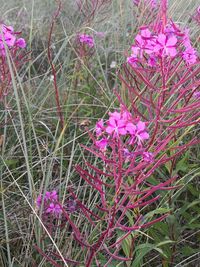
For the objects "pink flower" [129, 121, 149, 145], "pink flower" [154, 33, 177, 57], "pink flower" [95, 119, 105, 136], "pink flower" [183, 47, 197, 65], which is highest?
"pink flower" [154, 33, 177, 57]

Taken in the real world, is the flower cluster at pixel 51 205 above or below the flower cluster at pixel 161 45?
below

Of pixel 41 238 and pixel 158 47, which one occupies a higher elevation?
pixel 158 47

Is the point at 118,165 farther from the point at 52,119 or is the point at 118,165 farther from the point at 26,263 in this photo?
the point at 52,119

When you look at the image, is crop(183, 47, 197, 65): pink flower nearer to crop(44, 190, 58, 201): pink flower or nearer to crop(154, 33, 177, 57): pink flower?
crop(154, 33, 177, 57): pink flower

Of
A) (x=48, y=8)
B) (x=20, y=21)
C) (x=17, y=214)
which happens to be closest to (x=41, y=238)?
(x=17, y=214)

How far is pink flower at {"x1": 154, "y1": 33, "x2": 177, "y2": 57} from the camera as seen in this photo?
1082 millimetres

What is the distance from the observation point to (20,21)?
3.90 m

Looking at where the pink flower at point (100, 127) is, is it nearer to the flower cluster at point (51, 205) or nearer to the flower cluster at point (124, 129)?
the flower cluster at point (124, 129)

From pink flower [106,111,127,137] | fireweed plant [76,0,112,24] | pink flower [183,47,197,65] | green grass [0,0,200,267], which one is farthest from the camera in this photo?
fireweed plant [76,0,112,24]

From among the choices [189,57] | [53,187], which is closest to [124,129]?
[189,57]

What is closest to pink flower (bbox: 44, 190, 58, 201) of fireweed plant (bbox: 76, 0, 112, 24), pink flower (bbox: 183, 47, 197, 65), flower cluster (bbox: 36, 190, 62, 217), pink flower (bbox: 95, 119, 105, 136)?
flower cluster (bbox: 36, 190, 62, 217)

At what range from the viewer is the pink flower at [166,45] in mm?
1082

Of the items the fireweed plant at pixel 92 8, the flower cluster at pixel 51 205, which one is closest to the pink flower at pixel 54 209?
the flower cluster at pixel 51 205

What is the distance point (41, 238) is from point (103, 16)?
2543mm
